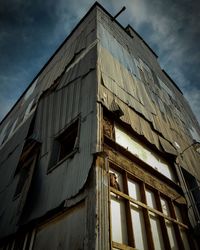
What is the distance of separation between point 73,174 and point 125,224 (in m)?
1.70

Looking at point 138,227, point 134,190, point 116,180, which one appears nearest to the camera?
point 138,227

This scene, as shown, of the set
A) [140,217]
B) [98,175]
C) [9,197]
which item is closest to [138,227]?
[140,217]

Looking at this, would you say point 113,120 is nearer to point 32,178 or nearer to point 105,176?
point 105,176

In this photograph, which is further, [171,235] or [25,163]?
[25,163]

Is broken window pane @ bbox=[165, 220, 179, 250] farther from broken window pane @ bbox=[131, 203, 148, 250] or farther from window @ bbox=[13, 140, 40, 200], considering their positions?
window @ bbox=[13, 140, 40, 200]

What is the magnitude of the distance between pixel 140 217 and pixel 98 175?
169cm

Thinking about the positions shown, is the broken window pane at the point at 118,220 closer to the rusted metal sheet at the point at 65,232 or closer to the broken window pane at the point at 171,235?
the rusted metal sheet at the point at 65,232

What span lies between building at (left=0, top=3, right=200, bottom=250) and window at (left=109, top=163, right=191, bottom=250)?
2cm

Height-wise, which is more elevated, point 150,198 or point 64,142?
point 64,142

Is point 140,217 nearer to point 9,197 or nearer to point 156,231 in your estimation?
point 156,231

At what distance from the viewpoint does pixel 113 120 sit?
660 centimetres

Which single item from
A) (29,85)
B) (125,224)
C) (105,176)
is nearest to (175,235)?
(125,224)

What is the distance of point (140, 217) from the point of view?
191 inches

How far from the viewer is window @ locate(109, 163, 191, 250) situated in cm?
423
